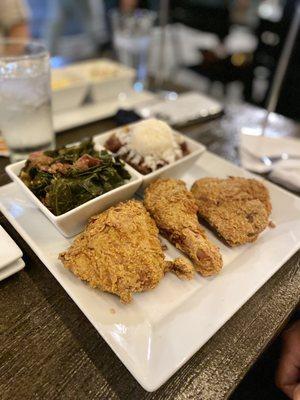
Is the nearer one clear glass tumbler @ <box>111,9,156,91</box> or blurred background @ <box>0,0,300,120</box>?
clear glass tumbler @ <box>111,9,156,91</box>

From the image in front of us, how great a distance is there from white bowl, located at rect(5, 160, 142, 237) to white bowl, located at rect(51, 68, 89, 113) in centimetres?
90

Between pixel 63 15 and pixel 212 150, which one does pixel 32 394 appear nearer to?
pixel 212 150

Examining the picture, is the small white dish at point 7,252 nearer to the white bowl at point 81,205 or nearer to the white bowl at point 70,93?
the white bowl at point 81,205

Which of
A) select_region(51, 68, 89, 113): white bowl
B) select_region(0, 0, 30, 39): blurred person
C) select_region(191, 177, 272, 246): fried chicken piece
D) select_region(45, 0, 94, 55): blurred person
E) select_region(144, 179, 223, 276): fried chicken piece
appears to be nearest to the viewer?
select_region(144, 179, 223, 276): fried chicken piece

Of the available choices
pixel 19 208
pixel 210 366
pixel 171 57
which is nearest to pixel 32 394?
pixel 210 366

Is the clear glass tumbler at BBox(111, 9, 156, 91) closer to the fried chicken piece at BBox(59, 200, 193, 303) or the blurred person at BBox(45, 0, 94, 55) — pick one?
the fried chicken piece at BBox(59, 200, 193, 303)

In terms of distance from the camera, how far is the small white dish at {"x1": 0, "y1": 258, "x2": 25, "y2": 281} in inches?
40.2


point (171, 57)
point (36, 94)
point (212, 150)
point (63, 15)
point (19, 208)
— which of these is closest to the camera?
point (19, 208)

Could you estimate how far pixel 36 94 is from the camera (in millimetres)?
1541

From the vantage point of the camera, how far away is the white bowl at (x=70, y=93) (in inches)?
79.0

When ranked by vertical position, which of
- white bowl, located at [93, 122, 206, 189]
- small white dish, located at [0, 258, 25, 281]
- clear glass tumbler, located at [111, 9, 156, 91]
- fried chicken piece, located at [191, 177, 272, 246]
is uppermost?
clear glass tumbler, located at [111, 9, 156, 91]

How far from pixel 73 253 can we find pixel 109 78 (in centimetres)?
158

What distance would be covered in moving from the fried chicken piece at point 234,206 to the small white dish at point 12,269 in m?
0.69

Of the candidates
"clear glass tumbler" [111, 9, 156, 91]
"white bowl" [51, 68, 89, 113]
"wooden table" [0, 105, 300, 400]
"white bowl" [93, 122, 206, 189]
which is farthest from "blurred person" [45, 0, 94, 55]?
"wooden table" [0, 105, 300, 400]
